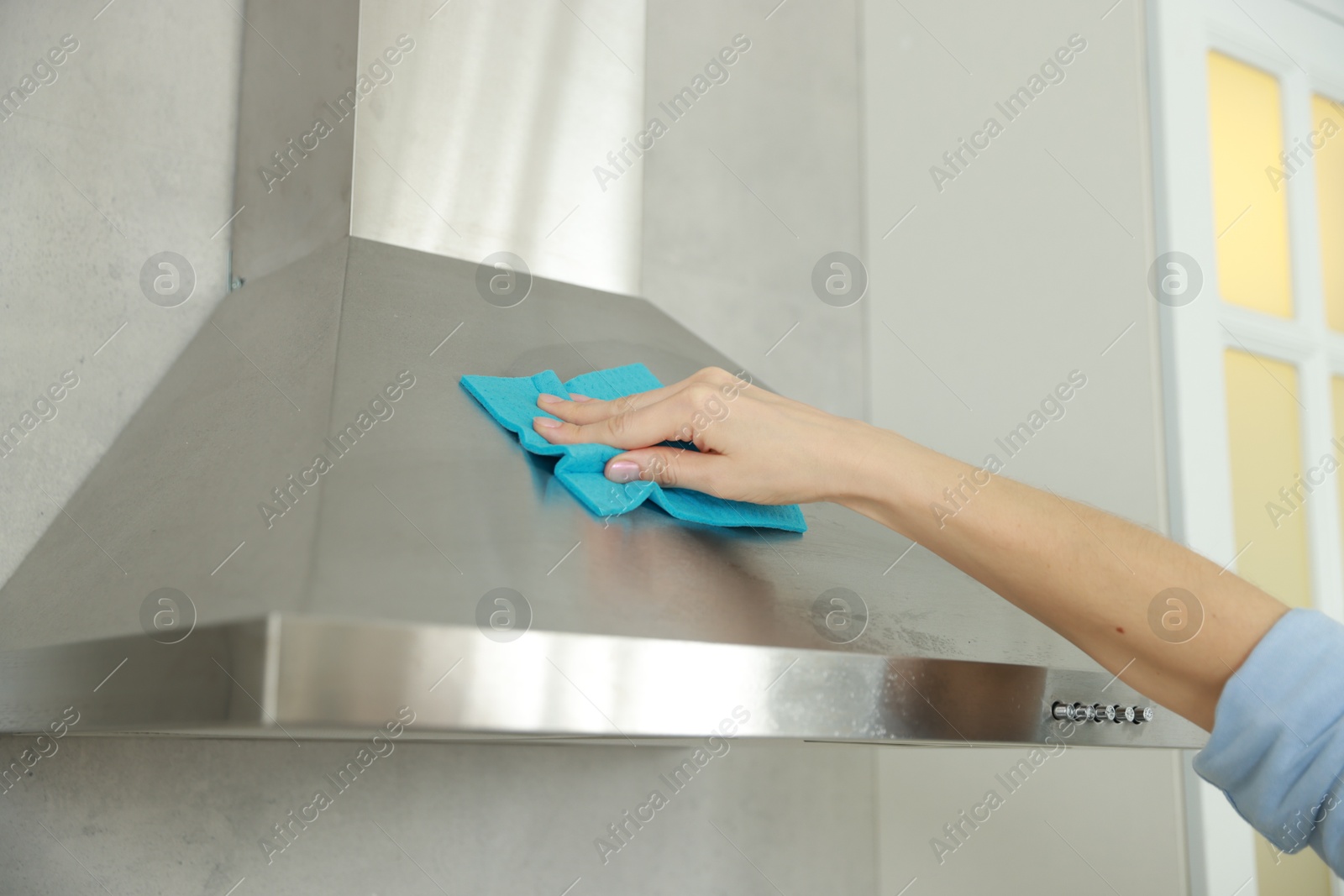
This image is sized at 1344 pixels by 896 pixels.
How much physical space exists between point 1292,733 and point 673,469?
0.34 meters

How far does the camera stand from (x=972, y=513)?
0.57 metres

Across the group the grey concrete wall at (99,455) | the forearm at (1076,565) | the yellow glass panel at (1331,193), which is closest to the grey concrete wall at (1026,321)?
the yellow glass panel at (1331,193)

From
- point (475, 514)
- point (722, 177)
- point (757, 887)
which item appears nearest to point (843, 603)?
point (475, 514)

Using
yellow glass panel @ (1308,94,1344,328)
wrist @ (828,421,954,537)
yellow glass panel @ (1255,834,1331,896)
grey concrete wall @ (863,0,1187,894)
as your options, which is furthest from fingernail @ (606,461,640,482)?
yellow glass panel @ (1308,94,1344,328)

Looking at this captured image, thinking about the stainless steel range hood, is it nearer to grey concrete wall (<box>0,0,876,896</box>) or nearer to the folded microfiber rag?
the folded microfiber rag

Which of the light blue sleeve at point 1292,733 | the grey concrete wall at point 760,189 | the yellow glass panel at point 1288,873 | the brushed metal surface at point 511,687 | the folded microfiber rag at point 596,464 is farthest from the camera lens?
the grey concrete wall at point 760,189

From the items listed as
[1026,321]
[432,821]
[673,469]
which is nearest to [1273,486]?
[1026,321]

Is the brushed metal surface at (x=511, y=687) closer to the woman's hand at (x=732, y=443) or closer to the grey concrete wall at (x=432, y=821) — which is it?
the woman's hand at (x=732, y=443)

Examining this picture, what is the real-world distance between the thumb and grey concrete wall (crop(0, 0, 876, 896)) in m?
0.38

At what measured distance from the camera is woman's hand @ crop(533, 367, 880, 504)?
23.6 inches

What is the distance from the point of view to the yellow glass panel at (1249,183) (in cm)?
112

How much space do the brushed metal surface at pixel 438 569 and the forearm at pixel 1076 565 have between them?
39 mm

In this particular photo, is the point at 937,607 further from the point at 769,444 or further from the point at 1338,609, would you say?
the point at 1338,609

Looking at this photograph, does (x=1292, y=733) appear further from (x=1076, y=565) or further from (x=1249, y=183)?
(x=1249, y=183)
